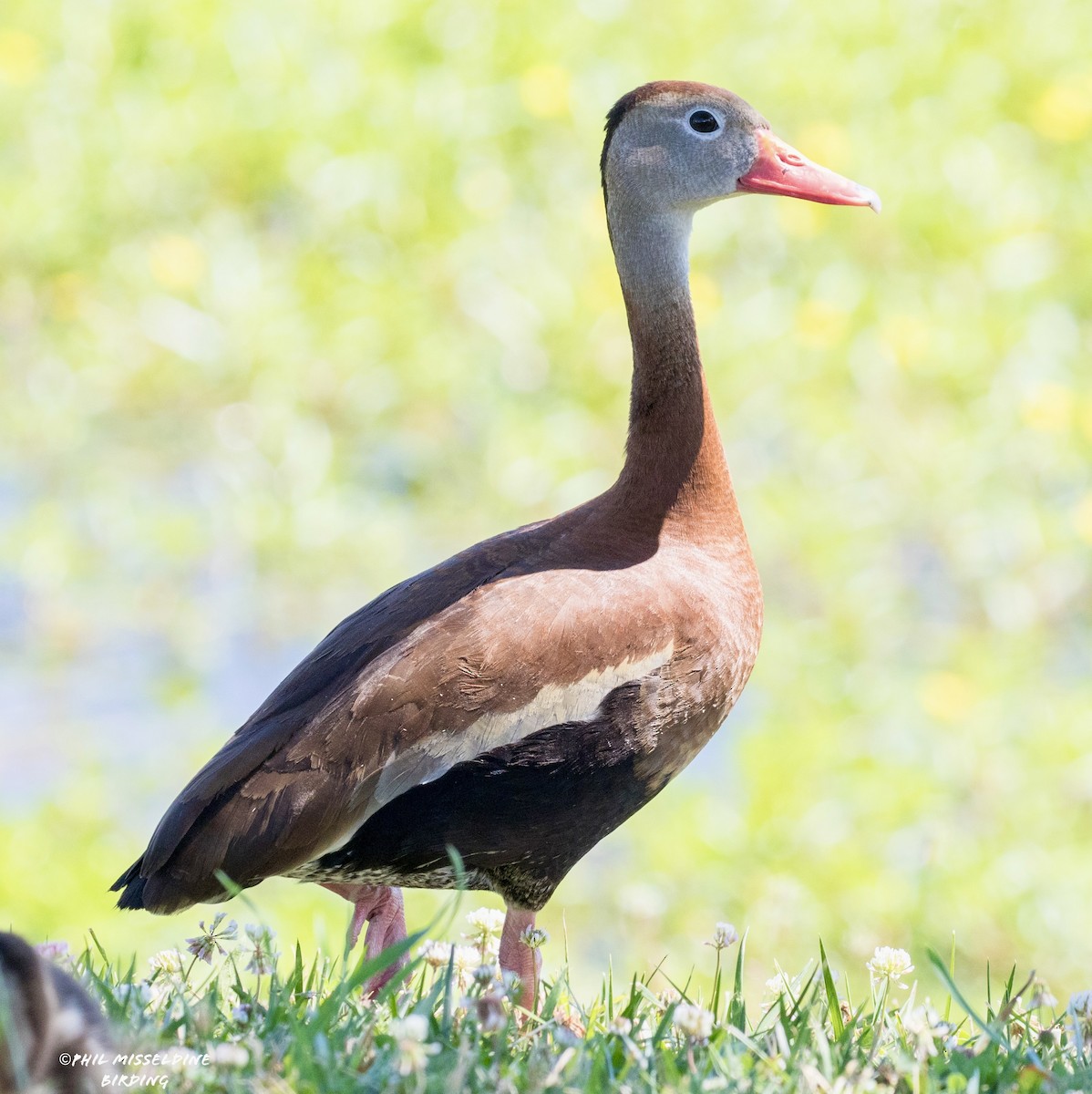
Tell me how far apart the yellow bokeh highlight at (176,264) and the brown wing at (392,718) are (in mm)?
3871

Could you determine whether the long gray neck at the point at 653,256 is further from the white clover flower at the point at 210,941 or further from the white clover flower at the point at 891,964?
the white clover flower at the point at 210,941

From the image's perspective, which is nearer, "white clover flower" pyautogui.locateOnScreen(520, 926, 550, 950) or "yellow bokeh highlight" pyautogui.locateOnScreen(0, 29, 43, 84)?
"white clover flower" pyautogui.locateOnScreen(520, 926, 550, 950)

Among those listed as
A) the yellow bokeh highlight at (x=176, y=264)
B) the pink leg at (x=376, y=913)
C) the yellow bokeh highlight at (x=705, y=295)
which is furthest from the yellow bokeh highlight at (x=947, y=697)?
the yellow bokeh highlight at (x=176, y=264)

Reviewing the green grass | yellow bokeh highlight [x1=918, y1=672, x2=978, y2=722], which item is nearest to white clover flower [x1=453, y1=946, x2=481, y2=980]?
the green grass

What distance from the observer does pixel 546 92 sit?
754cm

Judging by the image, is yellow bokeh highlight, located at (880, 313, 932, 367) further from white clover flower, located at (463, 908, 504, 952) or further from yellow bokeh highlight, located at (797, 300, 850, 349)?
white clover flower, located at (463, 908, 504, 952)

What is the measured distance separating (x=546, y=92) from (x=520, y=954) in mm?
5228

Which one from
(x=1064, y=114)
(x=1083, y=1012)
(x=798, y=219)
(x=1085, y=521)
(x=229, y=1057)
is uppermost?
(x=1064, y=114)

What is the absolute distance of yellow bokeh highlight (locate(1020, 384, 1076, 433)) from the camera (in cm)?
645

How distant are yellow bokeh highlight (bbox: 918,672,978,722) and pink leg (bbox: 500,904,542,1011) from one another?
8.32 ft

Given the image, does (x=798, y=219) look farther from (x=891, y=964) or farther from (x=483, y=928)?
(x=891, y=964)

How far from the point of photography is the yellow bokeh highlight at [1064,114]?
7734 mm

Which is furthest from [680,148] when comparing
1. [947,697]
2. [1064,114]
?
[1064,114]

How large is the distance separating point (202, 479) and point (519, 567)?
3.26m
